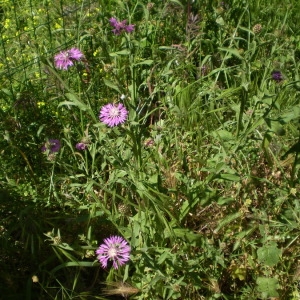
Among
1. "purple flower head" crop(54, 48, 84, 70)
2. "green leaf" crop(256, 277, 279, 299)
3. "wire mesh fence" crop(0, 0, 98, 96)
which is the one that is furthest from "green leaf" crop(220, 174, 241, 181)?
"wire mesh fence" crop(0, 0, 98, 96)

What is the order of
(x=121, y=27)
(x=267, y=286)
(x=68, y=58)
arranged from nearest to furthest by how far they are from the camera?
(x=267, y=286) < (x=68, y=58) < (x=121, y=27)

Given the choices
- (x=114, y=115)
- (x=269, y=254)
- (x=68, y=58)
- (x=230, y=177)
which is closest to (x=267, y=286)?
(x=269, y=254)

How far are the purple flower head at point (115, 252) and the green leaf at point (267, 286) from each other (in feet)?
1.46

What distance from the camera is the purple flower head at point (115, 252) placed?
1.67m

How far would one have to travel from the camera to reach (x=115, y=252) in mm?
1680

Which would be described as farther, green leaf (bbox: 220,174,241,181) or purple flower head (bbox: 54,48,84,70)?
purple flower head (bbox: 54,48,84,70)

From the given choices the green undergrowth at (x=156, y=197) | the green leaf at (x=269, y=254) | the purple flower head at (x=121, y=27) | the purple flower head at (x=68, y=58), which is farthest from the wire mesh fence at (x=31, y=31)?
the green leaf at (x=269, y=254)

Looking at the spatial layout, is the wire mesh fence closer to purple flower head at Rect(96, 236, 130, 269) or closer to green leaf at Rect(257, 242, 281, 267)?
purple flower head at Rect(96, 236, 130, 269)

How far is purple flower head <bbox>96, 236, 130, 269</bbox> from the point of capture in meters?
1.67

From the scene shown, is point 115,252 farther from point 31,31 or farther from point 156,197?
point 31,31

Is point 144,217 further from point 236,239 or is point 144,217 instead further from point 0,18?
point 0,18

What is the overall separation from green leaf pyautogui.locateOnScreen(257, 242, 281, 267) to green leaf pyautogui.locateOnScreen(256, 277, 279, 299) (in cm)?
11

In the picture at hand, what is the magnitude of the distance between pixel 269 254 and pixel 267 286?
0.13 metres

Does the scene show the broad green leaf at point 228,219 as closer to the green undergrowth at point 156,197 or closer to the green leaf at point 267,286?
the green undergrowth at point 156,197
